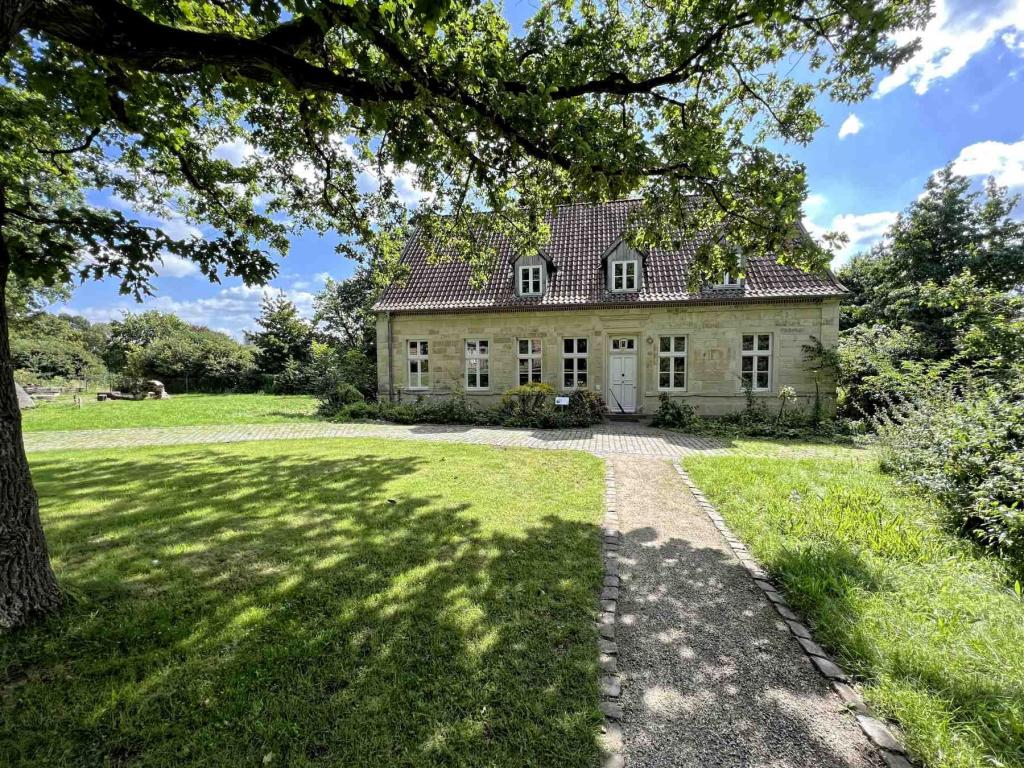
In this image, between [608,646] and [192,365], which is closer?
[608,646]

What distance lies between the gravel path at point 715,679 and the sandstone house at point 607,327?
1099 centimetres

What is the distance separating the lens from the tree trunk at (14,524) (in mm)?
2566

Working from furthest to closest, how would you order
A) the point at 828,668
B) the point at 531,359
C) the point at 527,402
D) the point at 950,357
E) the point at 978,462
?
1. the point at 531,359
2. the point at 527,402
3. the point at 950,357
4. the point at 978,462
5. the point at 828,668

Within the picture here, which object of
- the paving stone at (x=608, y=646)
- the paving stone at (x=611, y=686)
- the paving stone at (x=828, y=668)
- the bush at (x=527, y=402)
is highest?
the bush at (x=527, y=402)

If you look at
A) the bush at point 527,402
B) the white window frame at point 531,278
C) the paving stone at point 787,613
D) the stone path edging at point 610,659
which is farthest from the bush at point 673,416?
the paving stone at point 787,613

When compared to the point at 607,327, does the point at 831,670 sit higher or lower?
lower

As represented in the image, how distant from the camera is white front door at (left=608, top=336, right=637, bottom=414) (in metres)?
14.6

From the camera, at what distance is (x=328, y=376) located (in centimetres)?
1590

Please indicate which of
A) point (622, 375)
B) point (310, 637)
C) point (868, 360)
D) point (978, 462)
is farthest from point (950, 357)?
point (310, 637)

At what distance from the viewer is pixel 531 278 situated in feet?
50.6

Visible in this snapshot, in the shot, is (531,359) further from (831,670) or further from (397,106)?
(831,670)

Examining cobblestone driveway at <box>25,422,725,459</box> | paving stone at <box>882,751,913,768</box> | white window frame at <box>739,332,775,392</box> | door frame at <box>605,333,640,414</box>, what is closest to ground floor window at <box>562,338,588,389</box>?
door frame at <box>605,333,640,414</box>

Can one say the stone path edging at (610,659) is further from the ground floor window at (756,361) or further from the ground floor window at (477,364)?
the ground floor window at (756,361)

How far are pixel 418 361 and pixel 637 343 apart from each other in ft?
27.0
